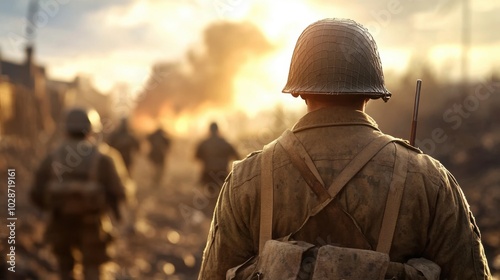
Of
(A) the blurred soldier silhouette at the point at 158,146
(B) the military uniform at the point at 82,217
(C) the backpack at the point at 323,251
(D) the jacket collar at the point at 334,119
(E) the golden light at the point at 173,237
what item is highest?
(D) the jacket collar at the point at 334,119

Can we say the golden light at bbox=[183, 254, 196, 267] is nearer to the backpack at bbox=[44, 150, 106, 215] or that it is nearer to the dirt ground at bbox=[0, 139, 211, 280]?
the dirt ground at bbox=[0, 139, 211, 280]

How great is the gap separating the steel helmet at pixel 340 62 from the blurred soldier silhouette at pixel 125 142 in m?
18.0

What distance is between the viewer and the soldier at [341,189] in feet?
9.37

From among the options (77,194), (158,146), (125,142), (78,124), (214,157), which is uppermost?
(78,124)

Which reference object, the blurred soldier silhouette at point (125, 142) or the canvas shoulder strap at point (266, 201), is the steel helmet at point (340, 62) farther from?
the blurred soldier silhouette at point (125, 142)

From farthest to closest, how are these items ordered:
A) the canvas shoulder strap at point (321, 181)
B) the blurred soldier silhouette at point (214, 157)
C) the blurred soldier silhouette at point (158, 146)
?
the blurred soldier silhouette at point (158, 146), the blurred soldier silhouette at point (214, 157), the canvas shoulder strap at point (321, 181)

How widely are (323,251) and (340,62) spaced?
30.8 inches

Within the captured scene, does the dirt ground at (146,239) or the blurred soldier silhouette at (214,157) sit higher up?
the blurred soldier silhouette at (214,157)

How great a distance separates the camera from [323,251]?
9.01ft

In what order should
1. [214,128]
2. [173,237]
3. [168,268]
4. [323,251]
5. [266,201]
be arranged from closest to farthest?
[323,251] < [266,201] < [168,268] < [173,237] < [214,128]

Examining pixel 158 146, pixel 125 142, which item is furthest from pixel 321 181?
pixel 158 146

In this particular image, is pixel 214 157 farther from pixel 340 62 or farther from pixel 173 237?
pixel 340 62

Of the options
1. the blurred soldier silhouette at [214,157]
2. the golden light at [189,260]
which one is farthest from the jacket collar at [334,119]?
the blurred soldier silhouette at [214,157]

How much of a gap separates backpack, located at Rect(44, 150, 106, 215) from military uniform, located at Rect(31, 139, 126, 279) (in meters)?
0.04
